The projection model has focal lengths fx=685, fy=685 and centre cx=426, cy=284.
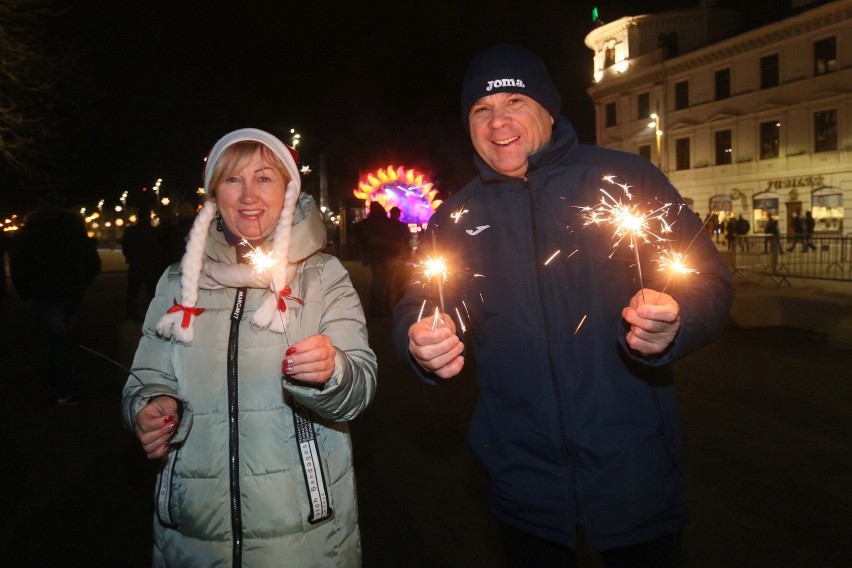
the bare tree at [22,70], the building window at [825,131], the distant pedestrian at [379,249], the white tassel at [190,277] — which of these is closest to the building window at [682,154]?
the building window at [825,131]

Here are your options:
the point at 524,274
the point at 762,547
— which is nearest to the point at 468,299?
the point at 524,274

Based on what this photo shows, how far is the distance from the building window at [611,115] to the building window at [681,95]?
5.87m

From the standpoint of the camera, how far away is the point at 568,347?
231 cm

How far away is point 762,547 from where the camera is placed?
396 centimetres

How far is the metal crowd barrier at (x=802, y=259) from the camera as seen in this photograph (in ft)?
57.1

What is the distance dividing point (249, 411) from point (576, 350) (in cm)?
116

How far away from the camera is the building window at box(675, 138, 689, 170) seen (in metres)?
43.9

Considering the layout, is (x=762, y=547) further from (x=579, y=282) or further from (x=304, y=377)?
(x=304, y=377)

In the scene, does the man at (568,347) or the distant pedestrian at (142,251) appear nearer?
the man at (568,347)

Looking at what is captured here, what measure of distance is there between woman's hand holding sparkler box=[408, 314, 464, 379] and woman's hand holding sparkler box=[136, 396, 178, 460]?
0.86m

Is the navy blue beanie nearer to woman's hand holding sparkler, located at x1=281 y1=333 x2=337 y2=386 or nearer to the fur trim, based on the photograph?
the fur trim

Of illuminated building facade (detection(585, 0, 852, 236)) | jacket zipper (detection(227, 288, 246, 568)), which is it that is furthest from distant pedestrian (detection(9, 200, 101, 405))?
illuminated building facade (detection(585, 0, 852, 236))

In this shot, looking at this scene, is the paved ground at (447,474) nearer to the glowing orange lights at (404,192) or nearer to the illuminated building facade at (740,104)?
the illuminated building facade at (740,104)

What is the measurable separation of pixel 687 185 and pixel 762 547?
42987 mm
